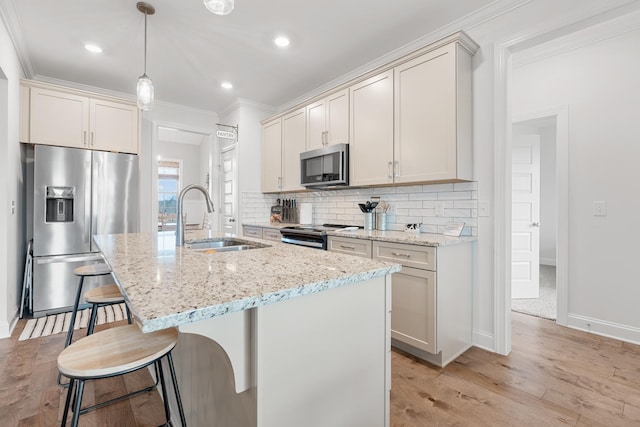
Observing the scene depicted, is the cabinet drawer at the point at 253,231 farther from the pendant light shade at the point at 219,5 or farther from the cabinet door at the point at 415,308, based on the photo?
the pendant light shade at the point at 219,5

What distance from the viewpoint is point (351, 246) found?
2.64m

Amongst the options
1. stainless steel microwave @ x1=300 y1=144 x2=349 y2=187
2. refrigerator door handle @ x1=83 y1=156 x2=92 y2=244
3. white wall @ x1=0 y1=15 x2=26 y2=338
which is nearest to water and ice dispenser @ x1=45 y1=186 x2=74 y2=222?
refrigerator door handle @ x1=83 y1=156 x2=92 y2=244

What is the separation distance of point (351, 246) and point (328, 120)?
1.48 metres

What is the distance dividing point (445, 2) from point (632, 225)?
230 cm

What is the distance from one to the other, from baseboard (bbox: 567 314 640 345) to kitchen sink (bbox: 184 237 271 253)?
2874 mm

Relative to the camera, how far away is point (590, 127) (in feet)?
8.87

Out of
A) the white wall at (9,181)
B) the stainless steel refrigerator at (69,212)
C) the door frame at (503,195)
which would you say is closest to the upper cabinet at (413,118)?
the door frame at (503,195)

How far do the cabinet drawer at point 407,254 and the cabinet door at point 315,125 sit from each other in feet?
5.09

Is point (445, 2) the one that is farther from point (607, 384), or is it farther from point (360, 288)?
point (607, 384)

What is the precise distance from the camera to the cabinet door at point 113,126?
3471 mm

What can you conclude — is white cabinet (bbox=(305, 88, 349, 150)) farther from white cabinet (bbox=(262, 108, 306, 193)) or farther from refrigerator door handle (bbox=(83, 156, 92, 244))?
refrigerator door handle (bbox=(83, 156, 92, 244))

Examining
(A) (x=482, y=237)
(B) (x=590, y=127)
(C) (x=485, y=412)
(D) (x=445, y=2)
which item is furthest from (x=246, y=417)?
(B) (x=590, y=127)

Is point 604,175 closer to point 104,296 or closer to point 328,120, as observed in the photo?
point 328,120

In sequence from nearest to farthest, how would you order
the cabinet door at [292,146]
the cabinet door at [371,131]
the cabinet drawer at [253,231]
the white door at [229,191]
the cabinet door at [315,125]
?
the cabinet door at [371,131] < the cabinet door at [315,125] < the cabinet door at [292,146] < the cabinet drawer at [253,231] < the white door at [229,191]
